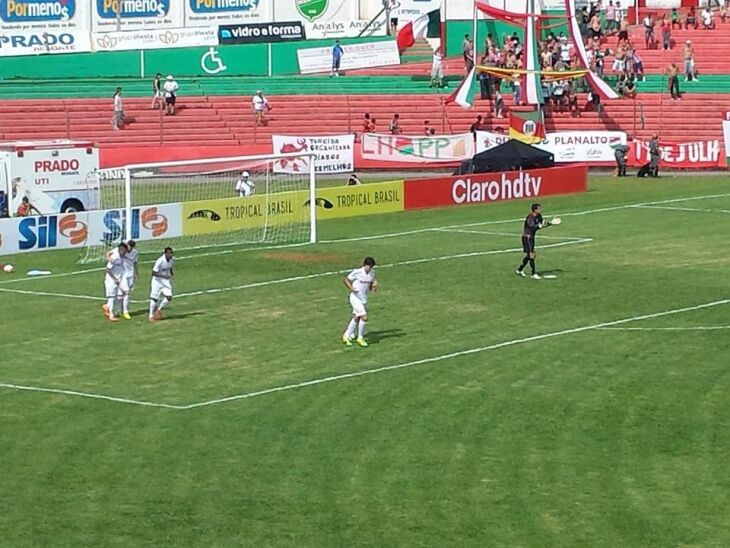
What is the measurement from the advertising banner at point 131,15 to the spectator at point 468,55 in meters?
15.5

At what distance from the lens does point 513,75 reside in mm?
72188

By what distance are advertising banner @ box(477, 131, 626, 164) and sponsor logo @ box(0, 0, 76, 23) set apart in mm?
24728

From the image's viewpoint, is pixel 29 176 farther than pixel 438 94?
No

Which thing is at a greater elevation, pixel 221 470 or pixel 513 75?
pixel 513 75

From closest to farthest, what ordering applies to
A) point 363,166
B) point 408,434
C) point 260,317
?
point 408,434, point 260,317, point 363,166

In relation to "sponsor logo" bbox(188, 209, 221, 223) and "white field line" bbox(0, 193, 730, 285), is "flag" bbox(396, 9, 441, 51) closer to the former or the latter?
"white field line" bbox(0, 193, 730, 285)

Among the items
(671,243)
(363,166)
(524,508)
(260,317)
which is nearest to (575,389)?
(524,508)

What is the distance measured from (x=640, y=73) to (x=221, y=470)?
56.4 metres

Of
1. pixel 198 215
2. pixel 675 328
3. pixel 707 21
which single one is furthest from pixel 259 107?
pixel 675 328

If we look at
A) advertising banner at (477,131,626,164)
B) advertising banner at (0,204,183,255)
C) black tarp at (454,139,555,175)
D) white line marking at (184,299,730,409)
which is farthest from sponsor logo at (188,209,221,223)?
advertising banner at (477,131,626,164)

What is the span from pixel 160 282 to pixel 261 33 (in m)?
50.2

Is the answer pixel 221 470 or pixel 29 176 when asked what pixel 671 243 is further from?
pixel 221 470

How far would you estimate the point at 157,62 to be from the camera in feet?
269

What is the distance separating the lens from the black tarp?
2383 inches
